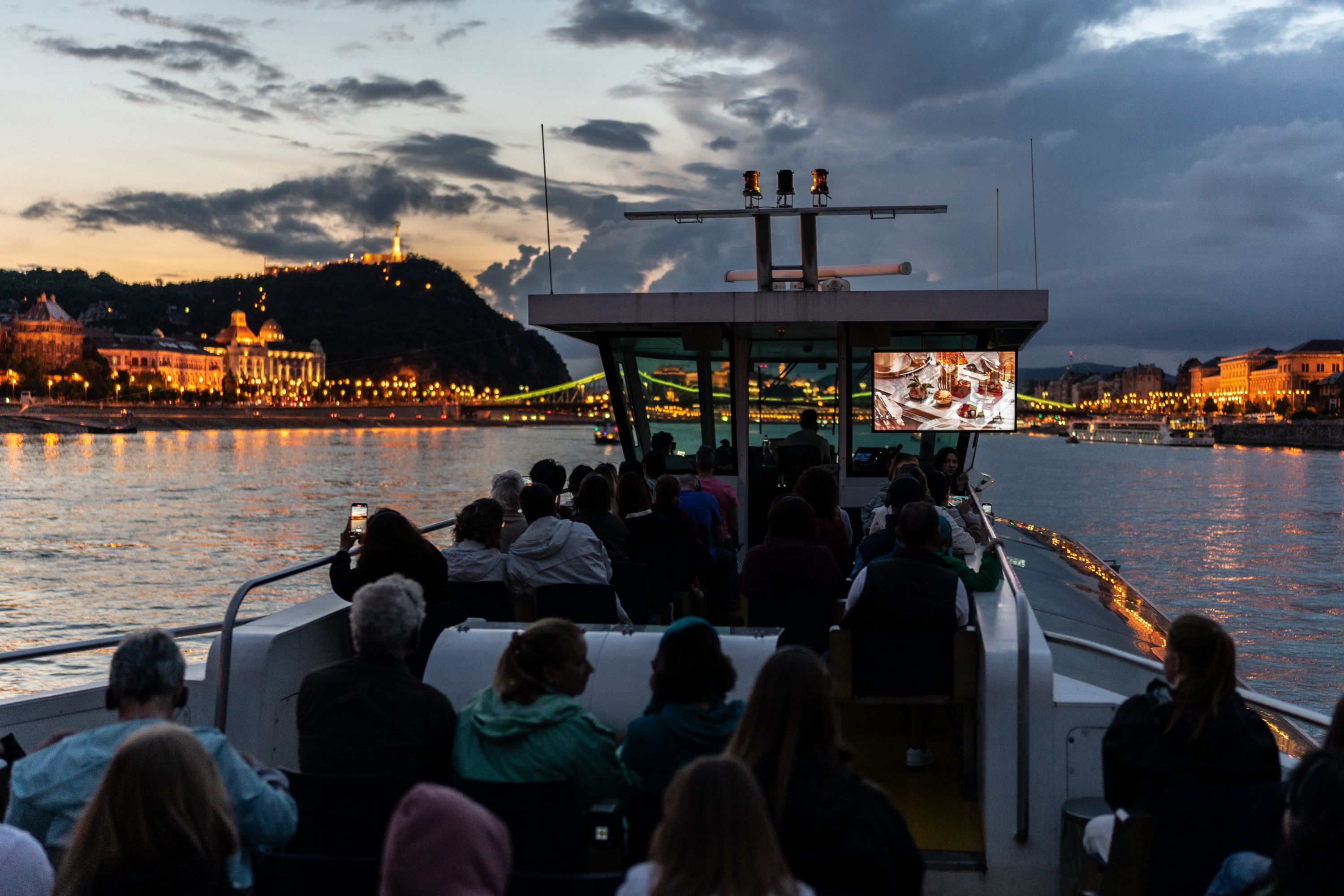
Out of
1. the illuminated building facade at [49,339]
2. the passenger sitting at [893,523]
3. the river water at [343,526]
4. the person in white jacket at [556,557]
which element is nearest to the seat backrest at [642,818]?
the person in white jacket at [556,557]

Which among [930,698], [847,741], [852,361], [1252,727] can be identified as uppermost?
[852,361]

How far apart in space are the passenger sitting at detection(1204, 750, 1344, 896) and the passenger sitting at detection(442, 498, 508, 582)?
4.24 m

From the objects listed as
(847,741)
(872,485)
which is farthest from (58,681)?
(847,741)

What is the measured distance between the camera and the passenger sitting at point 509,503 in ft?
23.4

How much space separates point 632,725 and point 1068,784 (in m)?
2.06

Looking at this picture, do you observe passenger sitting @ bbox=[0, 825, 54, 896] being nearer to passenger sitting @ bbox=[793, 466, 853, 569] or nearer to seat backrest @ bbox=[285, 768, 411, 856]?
seat backrest @ bbox=[285, 768, 411, 856]

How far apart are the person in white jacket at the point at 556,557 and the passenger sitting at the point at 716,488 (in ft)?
9.33

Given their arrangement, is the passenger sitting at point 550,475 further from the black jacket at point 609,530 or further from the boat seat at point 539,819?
the boat seat at point 539,819

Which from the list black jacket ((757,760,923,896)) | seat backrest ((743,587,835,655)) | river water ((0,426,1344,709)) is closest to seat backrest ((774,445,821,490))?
seat backrest ((743,587,835,655))

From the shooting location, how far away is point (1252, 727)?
10.8 feet

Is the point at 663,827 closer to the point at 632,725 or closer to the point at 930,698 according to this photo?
the point at 632,725

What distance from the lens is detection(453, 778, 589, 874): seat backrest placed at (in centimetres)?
310

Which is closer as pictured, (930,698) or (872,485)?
(930,698)

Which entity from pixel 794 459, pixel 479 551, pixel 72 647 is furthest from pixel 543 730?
pixel 794 459
